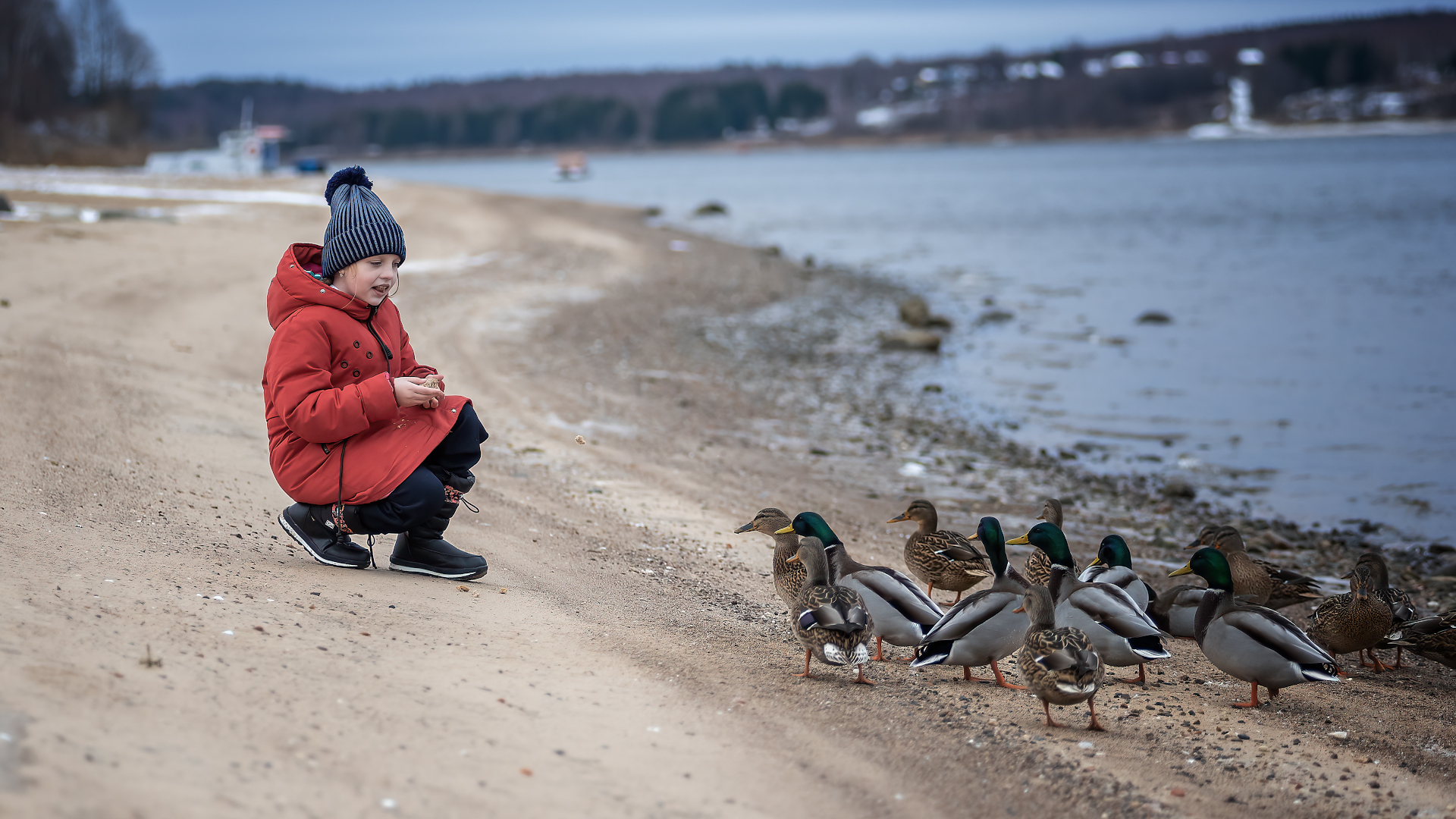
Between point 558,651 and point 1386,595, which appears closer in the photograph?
point 558,651

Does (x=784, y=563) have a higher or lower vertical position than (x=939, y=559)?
higher

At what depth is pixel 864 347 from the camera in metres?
19.0

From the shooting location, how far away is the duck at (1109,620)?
19.0 feet

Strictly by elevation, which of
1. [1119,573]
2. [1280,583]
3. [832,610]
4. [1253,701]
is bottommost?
[1253,701]

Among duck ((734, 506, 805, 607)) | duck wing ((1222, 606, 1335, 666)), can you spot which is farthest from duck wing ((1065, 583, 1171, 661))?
duck ((734, 506, 805, 607))

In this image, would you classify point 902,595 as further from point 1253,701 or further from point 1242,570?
point 1242,570

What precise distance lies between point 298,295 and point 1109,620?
4371 millimetres

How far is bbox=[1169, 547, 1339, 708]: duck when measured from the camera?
18.6ft

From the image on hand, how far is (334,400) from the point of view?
5090mm

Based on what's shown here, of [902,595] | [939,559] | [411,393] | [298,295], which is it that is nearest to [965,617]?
[902,595]

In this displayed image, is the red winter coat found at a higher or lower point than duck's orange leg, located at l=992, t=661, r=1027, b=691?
higher

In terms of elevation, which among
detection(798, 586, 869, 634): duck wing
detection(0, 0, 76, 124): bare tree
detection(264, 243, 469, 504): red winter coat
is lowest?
detection(798, 586, 869, 634): duck wing

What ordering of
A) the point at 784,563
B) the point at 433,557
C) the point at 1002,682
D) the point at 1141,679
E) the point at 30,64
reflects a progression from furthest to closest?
1. the point at 30,64
2. the point at 784,563
3. the point at 1141,679
4. the point at 433,557
5. the point at 1002,682

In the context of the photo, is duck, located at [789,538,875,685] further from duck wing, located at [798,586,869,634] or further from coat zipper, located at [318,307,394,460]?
coat zipper, located at [318,307,394,460]
